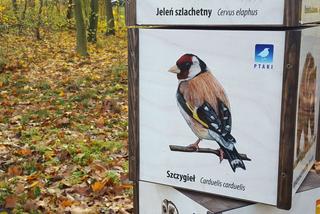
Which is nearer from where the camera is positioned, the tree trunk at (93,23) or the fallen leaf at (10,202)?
the fallen leaf at (10,202)

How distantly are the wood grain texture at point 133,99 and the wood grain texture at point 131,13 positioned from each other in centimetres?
4

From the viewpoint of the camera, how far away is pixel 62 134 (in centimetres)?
604

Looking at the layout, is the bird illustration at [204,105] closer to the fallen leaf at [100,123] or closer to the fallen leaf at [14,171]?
the fallen leaf at [14,171]

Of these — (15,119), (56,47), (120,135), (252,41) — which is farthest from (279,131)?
(56,47)

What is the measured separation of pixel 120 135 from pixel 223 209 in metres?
4.07

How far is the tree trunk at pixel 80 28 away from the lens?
12812 millimetres

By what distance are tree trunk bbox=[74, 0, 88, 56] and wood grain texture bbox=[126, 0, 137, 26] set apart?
1090 cm

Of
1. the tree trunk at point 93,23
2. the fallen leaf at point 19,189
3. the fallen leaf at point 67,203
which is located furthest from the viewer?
the tree trunk at point 93,23

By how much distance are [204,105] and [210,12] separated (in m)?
0.40

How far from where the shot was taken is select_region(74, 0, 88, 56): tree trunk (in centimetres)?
1281

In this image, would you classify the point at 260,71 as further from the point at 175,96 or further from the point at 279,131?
the point at 175,96

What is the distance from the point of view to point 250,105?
1952mm

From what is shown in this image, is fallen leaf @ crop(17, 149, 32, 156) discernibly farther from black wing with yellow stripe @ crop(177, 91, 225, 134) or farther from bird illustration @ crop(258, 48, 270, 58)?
bird illustration @ crop(258, 48, 270, 58)

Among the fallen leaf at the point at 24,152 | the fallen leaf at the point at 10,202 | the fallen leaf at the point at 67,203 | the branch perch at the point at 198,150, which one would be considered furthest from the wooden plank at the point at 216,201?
the fallen leaf at the point at 24,152
